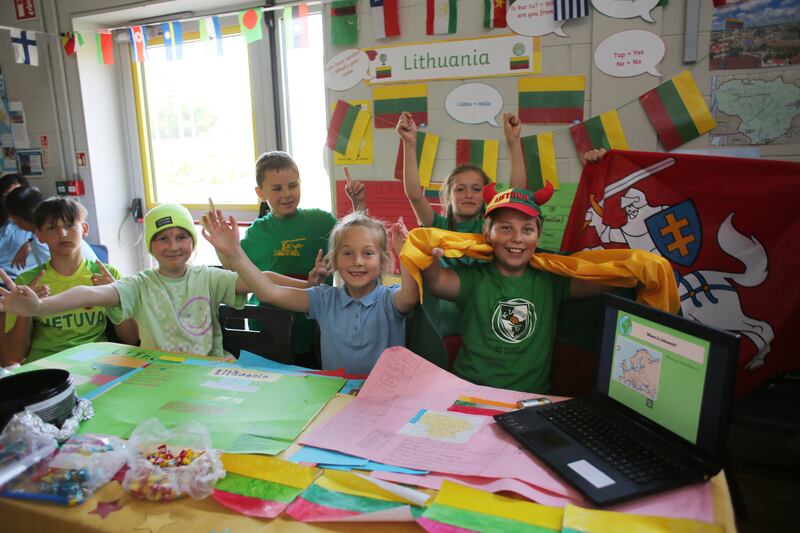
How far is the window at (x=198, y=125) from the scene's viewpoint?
350 centimetres

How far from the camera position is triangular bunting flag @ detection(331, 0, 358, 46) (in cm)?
280

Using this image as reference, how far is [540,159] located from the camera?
2.57 m

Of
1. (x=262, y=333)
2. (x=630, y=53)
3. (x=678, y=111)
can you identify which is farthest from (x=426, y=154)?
(x=262, y=333)

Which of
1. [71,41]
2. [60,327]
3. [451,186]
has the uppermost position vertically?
[71,41]

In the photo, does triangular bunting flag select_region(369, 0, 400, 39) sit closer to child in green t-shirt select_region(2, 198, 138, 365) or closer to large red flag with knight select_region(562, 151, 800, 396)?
large red flag with knight select_region(562, 151, 800, 396)

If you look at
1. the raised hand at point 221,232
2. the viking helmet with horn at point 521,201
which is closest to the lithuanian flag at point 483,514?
the viking helmet with horn at point 521,201

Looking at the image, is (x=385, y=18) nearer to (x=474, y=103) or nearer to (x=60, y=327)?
(x=474, y=103)

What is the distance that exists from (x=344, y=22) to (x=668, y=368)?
8.17ft

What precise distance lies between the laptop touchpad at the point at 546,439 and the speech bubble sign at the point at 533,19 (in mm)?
2002

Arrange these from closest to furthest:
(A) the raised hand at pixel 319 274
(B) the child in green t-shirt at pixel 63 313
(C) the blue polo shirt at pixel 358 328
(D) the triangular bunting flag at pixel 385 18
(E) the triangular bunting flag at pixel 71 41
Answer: (C) the blue polo shirt at pixel 358 328, (A) the raised hand at pixel 319 274, (B) the child in green t-shirt at pixel 63 313, (D) the triangular bunting flag at pixel 385 18, (E) the triangular bunting flag at pixel 71 41

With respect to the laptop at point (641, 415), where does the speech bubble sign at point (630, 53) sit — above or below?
above

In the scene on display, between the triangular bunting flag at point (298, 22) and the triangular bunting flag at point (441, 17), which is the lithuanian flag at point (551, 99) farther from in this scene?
the triangular bunting flag at point (298, 22)

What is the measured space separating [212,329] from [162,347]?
17 centimetres

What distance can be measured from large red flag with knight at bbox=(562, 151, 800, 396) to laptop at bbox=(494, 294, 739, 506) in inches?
32.4
